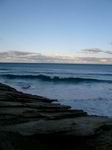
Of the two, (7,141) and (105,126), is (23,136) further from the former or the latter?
(105,126)

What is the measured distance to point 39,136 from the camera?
4.70 m

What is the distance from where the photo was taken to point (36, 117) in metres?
6.44

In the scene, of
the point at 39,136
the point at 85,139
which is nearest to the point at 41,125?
the point at 39,136

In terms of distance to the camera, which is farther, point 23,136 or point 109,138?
point 109,138

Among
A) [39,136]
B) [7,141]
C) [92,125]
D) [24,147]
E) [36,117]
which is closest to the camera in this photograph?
[7,141]

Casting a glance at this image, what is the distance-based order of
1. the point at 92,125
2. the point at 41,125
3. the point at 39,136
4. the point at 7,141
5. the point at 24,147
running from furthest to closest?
the point at 92,125, the point at 41,125, the point at 39,136, the point at 24,147, the point at 7,141

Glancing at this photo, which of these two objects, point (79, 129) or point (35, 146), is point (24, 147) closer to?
point (35, 146)

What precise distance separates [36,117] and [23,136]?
186 centimetres

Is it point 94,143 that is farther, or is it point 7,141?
point 94,143

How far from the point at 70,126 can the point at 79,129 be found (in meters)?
0.19

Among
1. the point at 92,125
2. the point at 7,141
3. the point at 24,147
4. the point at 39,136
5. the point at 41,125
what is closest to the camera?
the point at 7,141

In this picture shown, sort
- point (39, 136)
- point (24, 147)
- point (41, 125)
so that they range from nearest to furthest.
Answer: point (24, 147)
point (39, 136)
point (41, 125)

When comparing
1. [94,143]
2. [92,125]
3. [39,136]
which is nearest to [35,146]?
[39,136]

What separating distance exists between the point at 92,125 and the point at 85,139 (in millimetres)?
599
